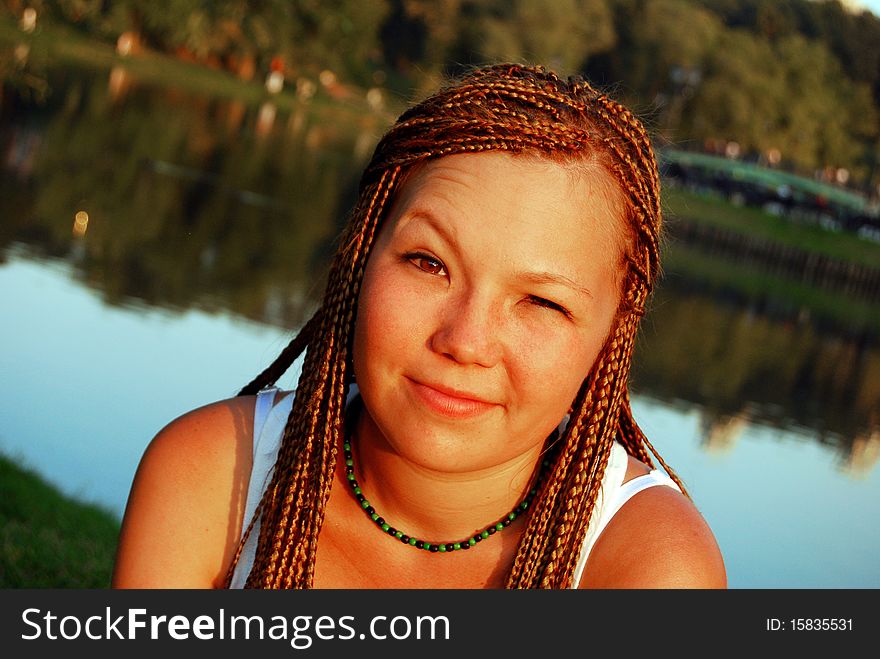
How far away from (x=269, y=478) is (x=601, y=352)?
680mm

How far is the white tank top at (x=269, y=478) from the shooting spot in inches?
95.5

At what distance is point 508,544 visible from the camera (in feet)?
8.25

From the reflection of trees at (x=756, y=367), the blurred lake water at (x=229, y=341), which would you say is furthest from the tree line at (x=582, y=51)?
the reflection of trees at (x=756, y=367)

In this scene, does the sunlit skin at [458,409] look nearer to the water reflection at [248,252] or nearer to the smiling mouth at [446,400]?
the smiling mouth at [446,400]

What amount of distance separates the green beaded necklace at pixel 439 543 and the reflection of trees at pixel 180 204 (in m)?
8.87

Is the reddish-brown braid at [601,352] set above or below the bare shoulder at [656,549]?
above

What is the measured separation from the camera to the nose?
216cm

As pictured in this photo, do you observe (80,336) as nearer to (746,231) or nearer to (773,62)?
(746,231)

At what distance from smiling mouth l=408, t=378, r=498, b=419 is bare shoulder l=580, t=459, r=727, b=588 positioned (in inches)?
15.5

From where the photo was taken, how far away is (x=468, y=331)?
2.15 m

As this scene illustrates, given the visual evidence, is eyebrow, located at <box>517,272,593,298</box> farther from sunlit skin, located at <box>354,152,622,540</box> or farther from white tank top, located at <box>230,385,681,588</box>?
white tank top, located at <box>230,385,681,588</box>

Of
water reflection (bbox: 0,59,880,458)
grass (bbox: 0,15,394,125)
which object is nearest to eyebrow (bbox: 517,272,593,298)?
water reflection (bbox: 0,59,880,458)

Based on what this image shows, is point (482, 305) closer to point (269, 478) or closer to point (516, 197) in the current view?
point (516, 197)

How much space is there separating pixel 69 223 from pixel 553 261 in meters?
12.7
